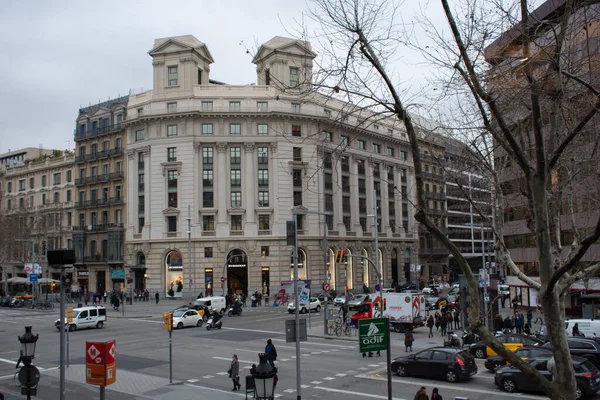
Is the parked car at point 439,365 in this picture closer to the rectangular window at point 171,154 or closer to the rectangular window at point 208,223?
the rectangular window at point 208,223

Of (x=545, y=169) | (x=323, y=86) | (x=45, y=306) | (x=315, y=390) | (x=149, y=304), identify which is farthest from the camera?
Result: (x=149, y=304)

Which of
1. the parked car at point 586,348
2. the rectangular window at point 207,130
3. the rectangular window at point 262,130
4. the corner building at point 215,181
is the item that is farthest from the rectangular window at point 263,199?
the parked car at point 586,348

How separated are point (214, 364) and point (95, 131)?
60375 mm

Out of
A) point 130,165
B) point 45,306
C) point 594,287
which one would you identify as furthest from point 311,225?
point 594,287

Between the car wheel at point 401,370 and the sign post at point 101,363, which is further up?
the sign post at point 101,363

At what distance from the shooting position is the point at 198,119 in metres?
67.8

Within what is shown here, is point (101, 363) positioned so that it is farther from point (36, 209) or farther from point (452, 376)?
point (36, 209)

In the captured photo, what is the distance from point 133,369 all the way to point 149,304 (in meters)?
39.3

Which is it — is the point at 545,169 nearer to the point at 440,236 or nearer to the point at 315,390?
the point at 440,236

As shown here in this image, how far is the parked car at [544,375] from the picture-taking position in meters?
17.8

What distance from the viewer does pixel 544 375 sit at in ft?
59.6

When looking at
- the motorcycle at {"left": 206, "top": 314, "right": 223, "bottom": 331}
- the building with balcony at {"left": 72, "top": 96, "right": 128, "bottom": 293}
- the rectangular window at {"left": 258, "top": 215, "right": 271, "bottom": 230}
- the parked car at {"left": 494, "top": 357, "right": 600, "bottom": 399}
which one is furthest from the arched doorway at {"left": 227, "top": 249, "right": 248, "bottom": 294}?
the parked car at {"left": 494, "top": 357, "right": 600, "bottom": 399}

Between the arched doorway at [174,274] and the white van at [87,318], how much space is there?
26498 millimetres

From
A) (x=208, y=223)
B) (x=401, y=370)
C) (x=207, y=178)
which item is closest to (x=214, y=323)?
(x=401, y=370)
